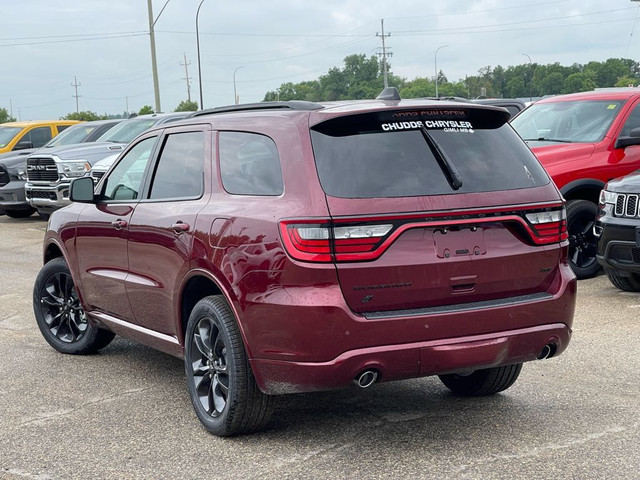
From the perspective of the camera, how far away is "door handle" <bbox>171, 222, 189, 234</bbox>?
5255 millimetres

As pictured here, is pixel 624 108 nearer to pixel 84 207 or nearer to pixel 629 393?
pixel 629 393

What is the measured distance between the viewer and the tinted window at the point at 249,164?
4.82m

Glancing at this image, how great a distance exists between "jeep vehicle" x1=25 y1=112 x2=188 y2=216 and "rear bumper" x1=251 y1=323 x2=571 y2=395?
1193cm

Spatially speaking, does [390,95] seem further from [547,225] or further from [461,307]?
[461,307]

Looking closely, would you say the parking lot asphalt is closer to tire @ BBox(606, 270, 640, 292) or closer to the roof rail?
the roof rail

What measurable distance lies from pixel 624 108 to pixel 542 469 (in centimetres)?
728

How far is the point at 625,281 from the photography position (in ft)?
30.5

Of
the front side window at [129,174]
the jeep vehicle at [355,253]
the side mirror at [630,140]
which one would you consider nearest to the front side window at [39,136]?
the side mirror at [630,140]

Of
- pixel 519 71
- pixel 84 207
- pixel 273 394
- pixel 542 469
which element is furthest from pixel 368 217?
pixel 519 71

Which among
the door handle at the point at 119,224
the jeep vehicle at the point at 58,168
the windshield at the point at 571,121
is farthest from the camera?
the jeep vehicle at the point at 58,168

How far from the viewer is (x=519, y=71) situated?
13212 cm

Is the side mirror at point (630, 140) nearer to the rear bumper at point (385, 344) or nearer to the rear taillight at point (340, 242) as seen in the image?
the rear bumper at point (385, 344)

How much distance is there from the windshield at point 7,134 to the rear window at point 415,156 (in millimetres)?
17860

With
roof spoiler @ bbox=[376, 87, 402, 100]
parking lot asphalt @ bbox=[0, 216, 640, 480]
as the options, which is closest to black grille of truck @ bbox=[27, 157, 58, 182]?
parking lot asphalt @ bbox=[0, 216, 640, 480]
